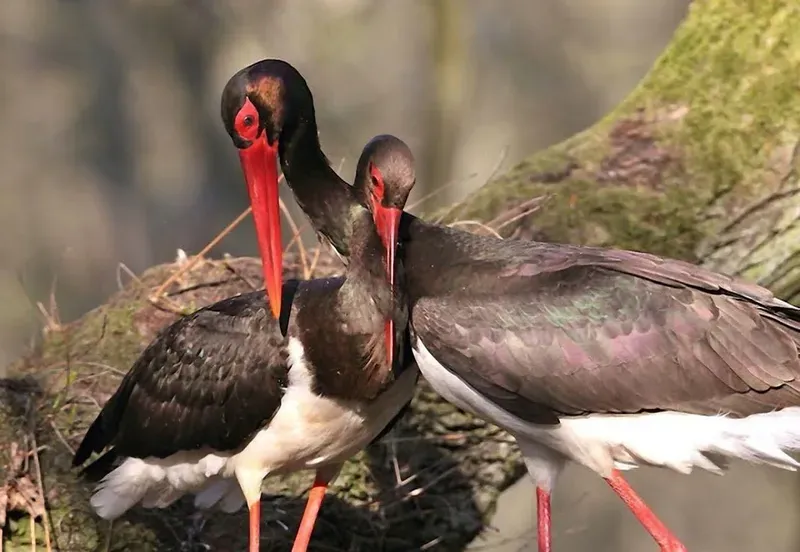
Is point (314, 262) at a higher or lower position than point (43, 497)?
higher

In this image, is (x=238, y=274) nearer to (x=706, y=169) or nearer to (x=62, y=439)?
(x=62, y=439)

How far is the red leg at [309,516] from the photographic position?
136 inches

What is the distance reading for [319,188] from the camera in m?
3.35

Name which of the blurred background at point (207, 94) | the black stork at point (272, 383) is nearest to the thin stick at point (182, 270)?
the black stork at point (272, 383)

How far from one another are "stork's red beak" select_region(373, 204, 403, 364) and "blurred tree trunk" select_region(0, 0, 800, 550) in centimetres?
97

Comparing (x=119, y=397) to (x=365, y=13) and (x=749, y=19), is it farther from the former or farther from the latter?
(x=365, y=13)

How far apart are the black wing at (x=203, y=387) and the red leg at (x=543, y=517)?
837 mm

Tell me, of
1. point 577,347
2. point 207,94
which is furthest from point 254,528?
point 207,94

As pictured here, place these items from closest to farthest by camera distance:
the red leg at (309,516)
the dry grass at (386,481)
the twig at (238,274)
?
the red leg at (309,516) → the dry grass at (386,481) → the twig at (238,274)

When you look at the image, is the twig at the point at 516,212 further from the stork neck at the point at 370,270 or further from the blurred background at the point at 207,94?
the blurred background at the point at 207,94

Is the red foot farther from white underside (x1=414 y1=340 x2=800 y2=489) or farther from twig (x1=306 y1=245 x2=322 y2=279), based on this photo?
twig (x1=306 y1=245 x2=322 y2=279)

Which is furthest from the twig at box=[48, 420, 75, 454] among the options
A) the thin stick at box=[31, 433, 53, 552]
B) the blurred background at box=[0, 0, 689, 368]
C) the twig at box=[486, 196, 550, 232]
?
the blurred background at box=[0, 0, 689, 368]

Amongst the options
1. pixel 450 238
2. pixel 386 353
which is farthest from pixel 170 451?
pixel 450 238

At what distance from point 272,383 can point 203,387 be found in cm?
24
